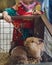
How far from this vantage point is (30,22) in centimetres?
154

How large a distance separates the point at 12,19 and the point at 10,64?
0.91 feet

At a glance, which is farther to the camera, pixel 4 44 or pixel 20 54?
pixel 4 44

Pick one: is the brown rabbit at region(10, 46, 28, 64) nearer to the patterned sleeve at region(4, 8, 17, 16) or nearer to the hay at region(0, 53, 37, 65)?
the hay at region(0, 53, 37, 65)

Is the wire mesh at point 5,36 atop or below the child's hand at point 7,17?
below

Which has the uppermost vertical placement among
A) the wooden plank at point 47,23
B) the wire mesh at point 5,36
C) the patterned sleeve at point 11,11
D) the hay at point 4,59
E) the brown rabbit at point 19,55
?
the patterned sleeve at point 11,11

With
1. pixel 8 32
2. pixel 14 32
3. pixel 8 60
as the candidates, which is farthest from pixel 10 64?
pixel 8 32

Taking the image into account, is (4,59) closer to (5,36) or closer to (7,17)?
(5,36)

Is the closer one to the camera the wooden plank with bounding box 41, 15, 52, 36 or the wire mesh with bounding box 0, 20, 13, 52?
the wooden plank with bounding box 41, 15, 52, 36

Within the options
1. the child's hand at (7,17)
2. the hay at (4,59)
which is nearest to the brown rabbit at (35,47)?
the hay at (4,59)

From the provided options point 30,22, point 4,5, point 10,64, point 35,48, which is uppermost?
point 4,5

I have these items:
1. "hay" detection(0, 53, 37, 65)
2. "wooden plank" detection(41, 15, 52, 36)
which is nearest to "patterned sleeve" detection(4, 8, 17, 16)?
"wooden plank" detection(41, 15, 52, 36)

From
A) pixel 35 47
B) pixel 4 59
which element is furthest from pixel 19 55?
pixel 4 59

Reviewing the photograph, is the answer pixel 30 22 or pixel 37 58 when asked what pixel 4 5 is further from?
pixel 37 58

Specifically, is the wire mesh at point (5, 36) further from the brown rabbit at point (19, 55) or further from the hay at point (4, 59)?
the brown rabbit at point (19, 55)
